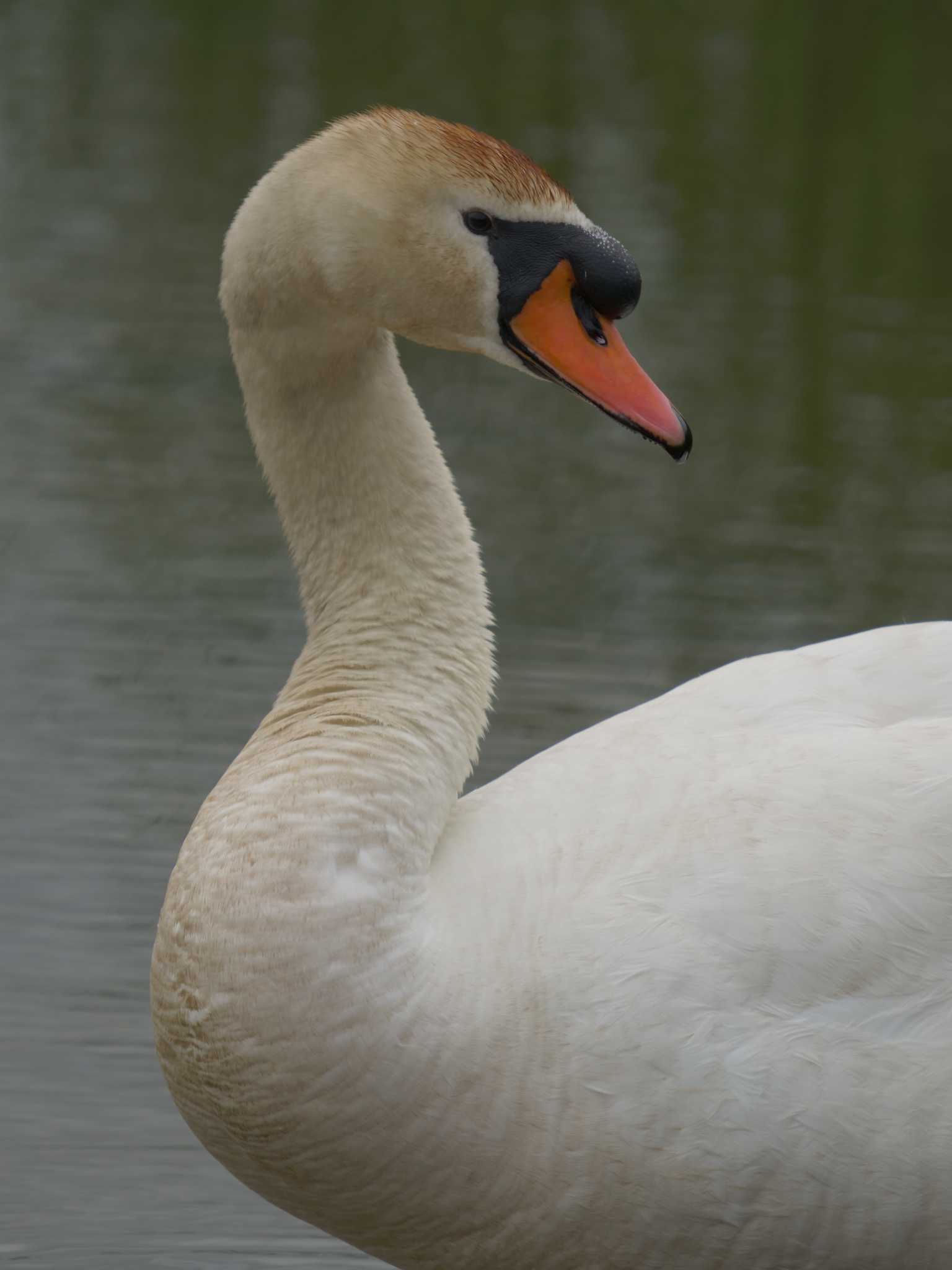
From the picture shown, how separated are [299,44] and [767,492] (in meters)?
11.1

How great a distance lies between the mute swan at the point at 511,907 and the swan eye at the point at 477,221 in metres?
0.01

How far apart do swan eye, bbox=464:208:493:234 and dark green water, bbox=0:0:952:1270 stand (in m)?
1.82

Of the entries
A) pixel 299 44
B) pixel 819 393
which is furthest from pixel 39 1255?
pixel 299 44

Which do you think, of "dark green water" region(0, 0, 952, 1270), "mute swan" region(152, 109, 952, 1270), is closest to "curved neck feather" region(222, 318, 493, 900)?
"mute swan" region(152, 109, 952, 1270)

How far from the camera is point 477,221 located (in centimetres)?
311

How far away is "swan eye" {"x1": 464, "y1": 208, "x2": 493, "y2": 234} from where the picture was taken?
10.2 feet

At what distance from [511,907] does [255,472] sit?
5.42m

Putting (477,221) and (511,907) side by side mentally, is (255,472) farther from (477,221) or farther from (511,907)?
(511,907)

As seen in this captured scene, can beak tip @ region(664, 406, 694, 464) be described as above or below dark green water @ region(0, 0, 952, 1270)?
above

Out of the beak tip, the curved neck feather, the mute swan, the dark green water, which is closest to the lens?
the mute swan

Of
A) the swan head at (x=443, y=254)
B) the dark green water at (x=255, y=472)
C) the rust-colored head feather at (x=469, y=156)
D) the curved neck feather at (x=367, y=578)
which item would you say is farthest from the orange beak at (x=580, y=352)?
the dark green water at (x=255, y=472)

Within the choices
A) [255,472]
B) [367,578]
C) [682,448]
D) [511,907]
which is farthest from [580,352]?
[255,472]

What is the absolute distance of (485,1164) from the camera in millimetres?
2902

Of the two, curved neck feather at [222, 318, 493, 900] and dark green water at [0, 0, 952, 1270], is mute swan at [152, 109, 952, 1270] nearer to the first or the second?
curved neck feather at [222, 318, 493, 900]
